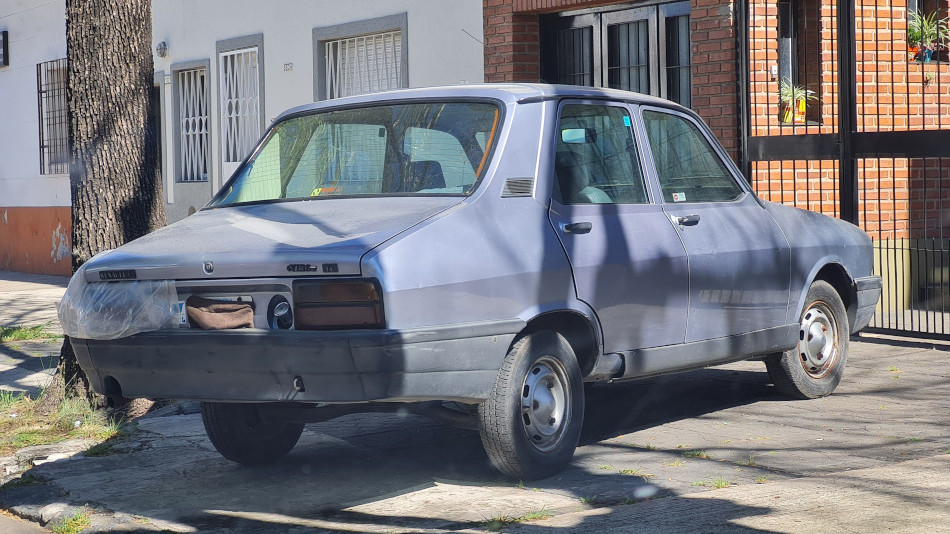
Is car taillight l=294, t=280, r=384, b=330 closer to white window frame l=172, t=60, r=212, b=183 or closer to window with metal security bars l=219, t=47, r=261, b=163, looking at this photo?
window with metal security bars l=219, t=47, r=261, b=163

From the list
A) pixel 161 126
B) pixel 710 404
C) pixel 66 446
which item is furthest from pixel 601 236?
pixel 161 126

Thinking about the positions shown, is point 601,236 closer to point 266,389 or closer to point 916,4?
point 266,389

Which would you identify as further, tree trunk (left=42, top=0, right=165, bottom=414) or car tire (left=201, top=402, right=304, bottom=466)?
tree trunk (left=42, top=0, right=165, bottom=414)

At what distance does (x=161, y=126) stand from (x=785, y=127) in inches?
400

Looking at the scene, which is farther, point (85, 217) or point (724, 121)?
point (724, 121)

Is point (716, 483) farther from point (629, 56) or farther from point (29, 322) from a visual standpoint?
point (29, 322)

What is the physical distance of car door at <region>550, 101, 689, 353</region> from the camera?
5707mm

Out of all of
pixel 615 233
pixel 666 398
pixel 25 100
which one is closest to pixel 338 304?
pixel 615 233

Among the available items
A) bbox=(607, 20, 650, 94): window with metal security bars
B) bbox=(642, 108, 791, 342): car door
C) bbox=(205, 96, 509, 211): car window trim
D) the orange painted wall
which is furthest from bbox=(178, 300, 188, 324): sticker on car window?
the orange painted wall

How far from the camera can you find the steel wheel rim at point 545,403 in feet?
17.9

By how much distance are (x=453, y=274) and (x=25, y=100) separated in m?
18.3

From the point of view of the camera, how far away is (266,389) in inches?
195

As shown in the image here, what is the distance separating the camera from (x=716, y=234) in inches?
255

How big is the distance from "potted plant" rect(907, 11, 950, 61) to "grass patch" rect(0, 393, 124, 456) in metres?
8.29
